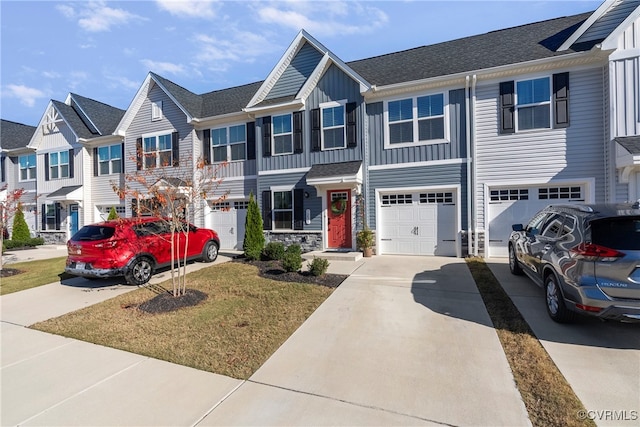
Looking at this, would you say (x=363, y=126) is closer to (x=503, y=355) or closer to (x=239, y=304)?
(x=239, y=304)

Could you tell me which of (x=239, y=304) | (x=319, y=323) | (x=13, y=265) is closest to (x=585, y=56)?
(x=319, y=323)

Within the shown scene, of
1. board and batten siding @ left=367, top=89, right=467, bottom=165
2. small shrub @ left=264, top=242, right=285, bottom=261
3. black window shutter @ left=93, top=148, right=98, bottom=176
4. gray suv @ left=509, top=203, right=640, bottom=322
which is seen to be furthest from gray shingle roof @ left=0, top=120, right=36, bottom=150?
gray suv @ left=509, top=203, right=640, bottom=322

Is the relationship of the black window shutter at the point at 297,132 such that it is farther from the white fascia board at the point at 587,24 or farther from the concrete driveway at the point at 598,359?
the concrete driveway at the point at 598,359

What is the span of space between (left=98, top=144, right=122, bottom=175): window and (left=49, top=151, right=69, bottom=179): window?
250cm

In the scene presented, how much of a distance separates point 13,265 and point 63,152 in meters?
9.35

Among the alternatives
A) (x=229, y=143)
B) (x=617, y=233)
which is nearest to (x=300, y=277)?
(x=617, y=233)

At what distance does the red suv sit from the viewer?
23.7 feet

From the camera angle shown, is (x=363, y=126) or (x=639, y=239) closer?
(x=639, y=239)

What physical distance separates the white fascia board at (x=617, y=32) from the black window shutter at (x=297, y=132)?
30.5 feet

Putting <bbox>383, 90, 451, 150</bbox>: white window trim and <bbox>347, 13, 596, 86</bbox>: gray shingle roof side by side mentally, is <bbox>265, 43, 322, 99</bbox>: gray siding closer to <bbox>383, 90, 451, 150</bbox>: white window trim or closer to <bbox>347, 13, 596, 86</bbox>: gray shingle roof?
<bbox>347, 13, 596, 86</bbox>: gray shingle roof

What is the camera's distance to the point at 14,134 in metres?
21.1

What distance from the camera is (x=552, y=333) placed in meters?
4.26

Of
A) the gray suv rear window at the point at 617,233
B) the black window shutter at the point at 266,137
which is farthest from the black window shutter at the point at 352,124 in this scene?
the gray suv rear window at the point at 617,233

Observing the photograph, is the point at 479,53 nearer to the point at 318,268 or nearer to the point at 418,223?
the point at 418,223
